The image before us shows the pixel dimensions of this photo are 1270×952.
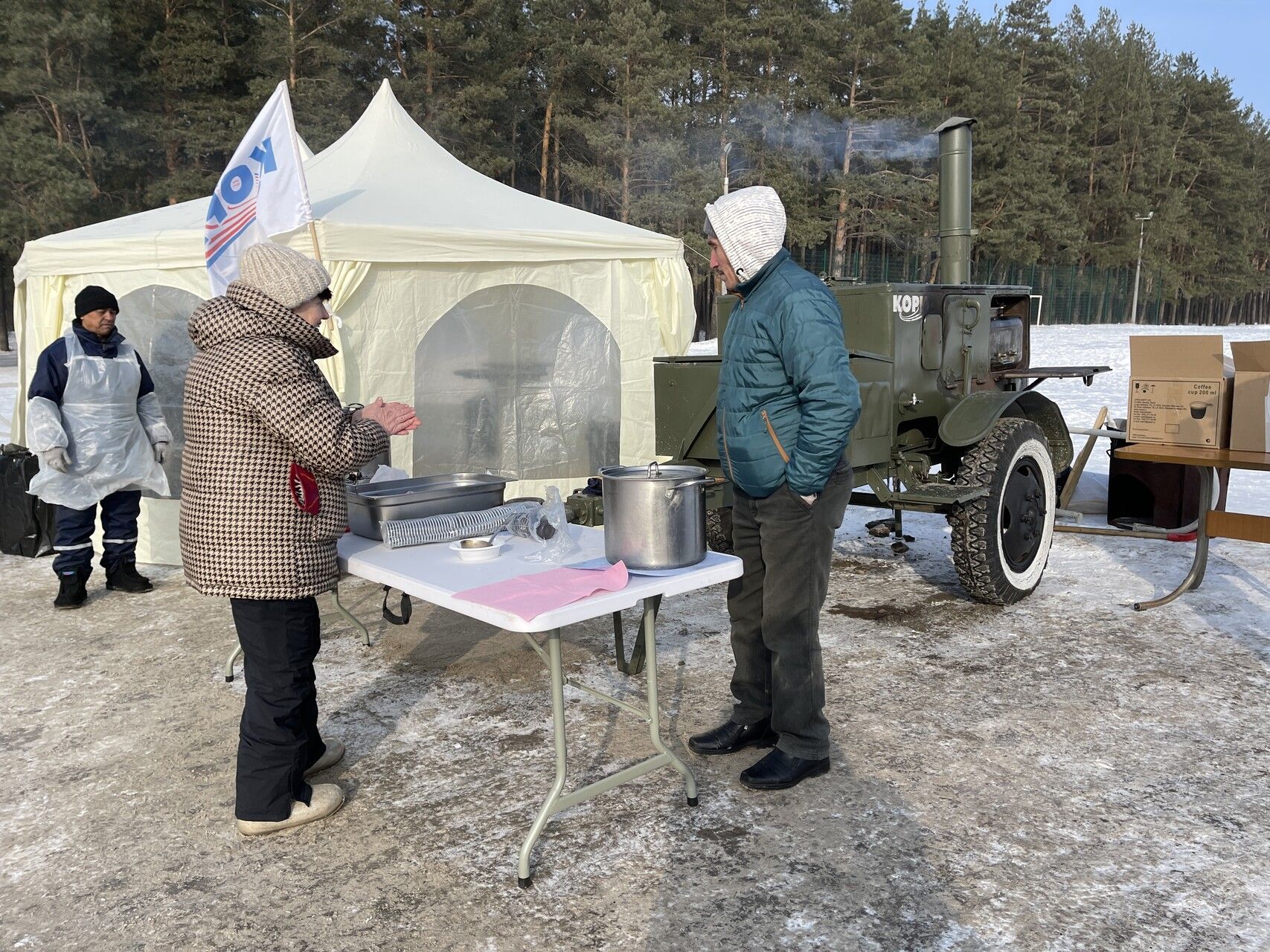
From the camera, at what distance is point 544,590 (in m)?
2.85

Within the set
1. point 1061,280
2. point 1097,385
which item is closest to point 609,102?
point 1097,385

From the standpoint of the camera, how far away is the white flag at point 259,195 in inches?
228

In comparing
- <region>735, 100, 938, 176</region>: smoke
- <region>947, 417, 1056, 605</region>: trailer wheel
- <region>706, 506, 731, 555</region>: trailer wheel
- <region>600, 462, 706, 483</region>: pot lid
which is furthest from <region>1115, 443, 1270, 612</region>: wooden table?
<region>735, 100, 938, 176</region>: smoke

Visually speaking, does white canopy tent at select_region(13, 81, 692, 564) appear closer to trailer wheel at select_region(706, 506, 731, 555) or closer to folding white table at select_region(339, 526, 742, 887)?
trailer wheel at select_region(706, 506, 731, 555)

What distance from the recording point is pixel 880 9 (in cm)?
2927

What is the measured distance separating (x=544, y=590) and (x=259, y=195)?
400 cm

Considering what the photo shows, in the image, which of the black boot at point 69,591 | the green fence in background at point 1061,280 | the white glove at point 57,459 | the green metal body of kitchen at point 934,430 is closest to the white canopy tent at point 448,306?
the black boot at point 69,591

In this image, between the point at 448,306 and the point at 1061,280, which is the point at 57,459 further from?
the point at 1061,280

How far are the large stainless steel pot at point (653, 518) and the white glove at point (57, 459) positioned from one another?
159 inches

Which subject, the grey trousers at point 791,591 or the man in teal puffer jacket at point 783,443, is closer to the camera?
the man in teal puffer jacket at point 783,443

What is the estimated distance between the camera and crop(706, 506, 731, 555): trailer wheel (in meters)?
5.84

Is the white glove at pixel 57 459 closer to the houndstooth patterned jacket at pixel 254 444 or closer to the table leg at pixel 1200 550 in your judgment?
the houndstooth patterned jacket at pixel 254 444

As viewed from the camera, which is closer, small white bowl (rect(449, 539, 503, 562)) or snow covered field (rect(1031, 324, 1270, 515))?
small white bowl (rect(449, 539, 503, 562))

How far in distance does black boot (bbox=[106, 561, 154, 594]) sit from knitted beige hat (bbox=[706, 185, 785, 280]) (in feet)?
15.1
